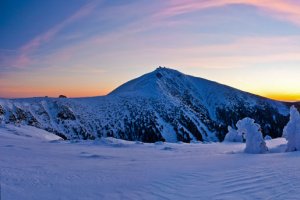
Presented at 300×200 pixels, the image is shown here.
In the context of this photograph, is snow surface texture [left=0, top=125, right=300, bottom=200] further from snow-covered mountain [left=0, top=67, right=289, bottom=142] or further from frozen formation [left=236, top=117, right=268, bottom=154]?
snow-covered mountain [left=0, top=67, right=289, bottom=142]

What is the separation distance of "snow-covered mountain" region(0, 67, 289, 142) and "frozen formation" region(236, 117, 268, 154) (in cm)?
5325

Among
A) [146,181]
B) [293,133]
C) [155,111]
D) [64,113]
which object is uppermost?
[155,111]

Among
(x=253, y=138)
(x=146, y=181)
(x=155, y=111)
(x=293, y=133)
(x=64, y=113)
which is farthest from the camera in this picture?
(x=155, y=111)

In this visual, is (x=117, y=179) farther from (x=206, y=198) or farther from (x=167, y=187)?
(x=206, y=198)

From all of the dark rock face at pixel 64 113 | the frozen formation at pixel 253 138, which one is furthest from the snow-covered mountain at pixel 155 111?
the frozen formation at pixel 253 138

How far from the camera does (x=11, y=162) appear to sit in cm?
1352

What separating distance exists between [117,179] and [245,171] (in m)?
4.98

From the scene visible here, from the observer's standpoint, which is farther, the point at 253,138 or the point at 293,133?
the point at 253,138

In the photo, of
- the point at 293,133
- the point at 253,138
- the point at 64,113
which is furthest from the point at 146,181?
the point at 64,113

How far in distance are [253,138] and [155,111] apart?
8493cm

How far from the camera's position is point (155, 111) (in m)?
109

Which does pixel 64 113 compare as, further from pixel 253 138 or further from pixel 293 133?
pixel 293 133

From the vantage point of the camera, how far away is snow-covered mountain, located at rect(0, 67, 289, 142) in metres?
80.3

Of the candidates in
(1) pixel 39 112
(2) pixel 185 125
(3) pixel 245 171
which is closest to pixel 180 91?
(2) pixel 185 125
